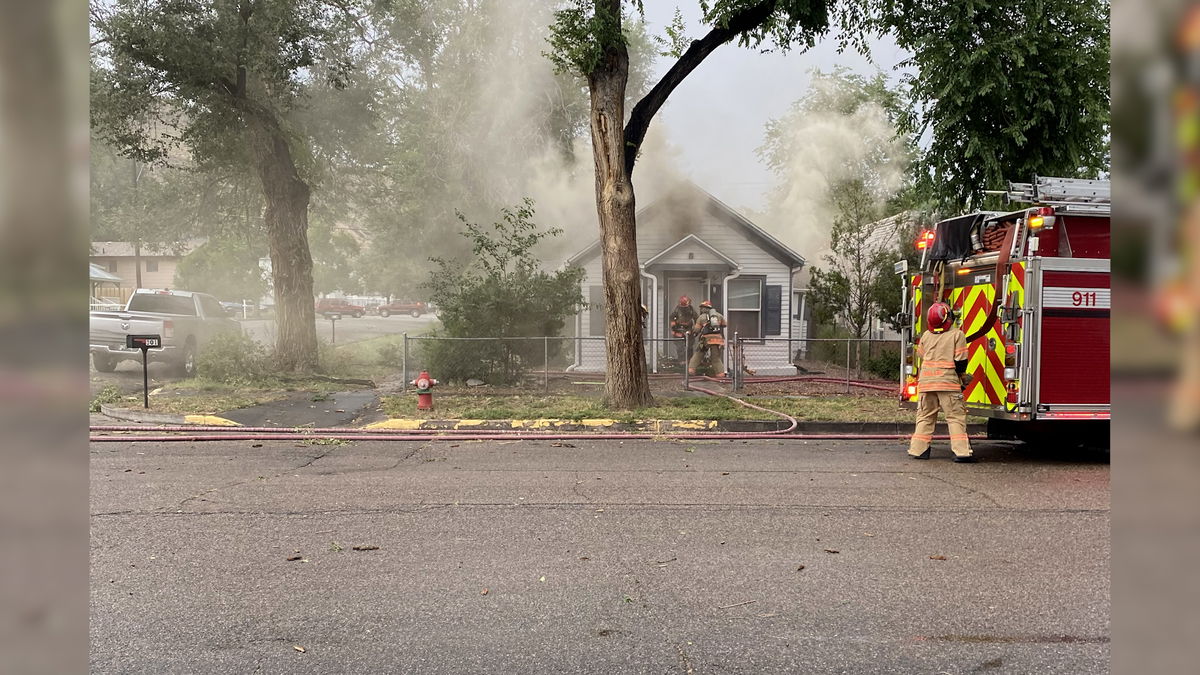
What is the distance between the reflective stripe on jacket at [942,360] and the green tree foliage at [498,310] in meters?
8.08

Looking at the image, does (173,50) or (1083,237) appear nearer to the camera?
(1083,237)

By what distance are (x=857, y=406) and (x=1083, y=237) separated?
4.99 meters

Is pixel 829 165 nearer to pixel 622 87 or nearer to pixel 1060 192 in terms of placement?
pixel 622 87

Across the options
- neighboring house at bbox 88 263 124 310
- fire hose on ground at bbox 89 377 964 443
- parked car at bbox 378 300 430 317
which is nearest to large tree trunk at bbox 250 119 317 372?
fire hose on ground at bbox 89 377 964 443

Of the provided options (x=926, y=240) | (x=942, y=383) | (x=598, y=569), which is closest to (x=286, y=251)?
(x=926, y=240)

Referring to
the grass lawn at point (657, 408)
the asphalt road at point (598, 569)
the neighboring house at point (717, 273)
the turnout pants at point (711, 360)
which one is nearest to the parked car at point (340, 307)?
the neighboring house at point (717, 273)

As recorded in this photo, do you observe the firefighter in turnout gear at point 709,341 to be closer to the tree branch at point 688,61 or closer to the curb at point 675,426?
the tree branch at point 688,61

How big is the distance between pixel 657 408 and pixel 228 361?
27.6 feet

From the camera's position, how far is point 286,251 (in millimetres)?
17719

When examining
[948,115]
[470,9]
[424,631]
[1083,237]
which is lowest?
[424,631]
